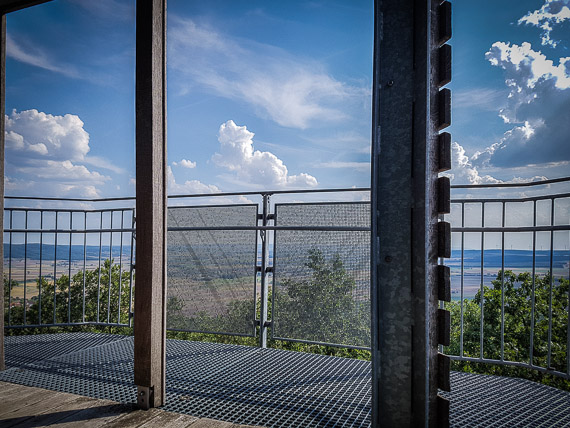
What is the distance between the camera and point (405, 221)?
4.49ft

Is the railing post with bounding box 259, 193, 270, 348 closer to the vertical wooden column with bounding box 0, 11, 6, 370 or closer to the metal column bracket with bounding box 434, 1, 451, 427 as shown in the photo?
the vertical wooden column with bounding box 0, 11, 6, 370

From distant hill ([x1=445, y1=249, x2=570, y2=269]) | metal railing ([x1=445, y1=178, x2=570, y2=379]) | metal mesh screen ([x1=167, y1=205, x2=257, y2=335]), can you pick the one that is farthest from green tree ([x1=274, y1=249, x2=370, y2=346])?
distant hill ([x1=445, y1=249, x2=570, y2=269])

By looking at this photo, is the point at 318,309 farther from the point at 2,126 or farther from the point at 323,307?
the point at 2,126

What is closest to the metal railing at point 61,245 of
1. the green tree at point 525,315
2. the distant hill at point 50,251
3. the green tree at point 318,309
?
the distant hill at point 50,251

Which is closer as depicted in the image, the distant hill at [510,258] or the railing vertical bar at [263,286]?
the distant hill at [510,258]

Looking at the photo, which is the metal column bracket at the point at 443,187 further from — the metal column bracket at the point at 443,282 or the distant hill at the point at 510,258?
the distant hill at the point at 510,258

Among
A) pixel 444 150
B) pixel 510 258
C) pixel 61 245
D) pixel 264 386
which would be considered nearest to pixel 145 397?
pixel 264 386

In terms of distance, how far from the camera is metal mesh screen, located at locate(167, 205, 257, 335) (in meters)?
3.60

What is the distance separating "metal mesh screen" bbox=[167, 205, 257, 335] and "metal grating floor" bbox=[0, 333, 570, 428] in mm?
335

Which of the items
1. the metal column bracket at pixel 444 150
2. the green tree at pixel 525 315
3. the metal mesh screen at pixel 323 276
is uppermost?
the metal column bracket at pixel 444 150

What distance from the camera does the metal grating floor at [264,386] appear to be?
6.40 ft

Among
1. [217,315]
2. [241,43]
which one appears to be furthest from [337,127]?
[217,315]

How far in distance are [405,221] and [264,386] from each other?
164cm

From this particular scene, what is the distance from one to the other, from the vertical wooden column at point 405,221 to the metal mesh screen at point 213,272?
7.55ft
